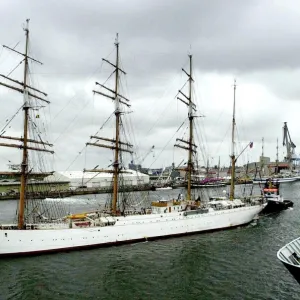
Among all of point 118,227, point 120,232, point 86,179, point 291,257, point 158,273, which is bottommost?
point 158,273

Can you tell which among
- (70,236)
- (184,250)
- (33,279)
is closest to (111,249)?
(70,236)

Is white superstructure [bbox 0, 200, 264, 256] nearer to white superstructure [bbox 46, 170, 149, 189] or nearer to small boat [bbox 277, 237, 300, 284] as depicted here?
small boat [bbox 277, 237, 300, 284]

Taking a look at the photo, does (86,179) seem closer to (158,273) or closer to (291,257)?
(158,273)

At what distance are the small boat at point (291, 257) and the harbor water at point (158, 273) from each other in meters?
3.11

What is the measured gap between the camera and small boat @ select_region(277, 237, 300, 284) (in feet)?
60.1

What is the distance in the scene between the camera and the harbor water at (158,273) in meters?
23.1

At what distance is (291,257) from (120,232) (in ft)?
62.5

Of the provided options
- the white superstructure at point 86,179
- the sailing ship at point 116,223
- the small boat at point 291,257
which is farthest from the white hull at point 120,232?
the white superstructure at point 86,179

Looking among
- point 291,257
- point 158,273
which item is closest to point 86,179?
point 158,273

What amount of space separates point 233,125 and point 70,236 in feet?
105

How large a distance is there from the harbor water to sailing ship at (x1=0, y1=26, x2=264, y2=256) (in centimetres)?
106

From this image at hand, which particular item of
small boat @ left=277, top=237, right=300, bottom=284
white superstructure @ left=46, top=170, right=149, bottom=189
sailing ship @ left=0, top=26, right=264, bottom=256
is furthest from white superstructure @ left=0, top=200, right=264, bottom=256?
white superstructure @ left=46, top=170, right=149, bottom=189

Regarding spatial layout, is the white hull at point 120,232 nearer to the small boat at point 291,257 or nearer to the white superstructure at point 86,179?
the small boat at point 291,257

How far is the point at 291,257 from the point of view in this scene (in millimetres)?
20531
